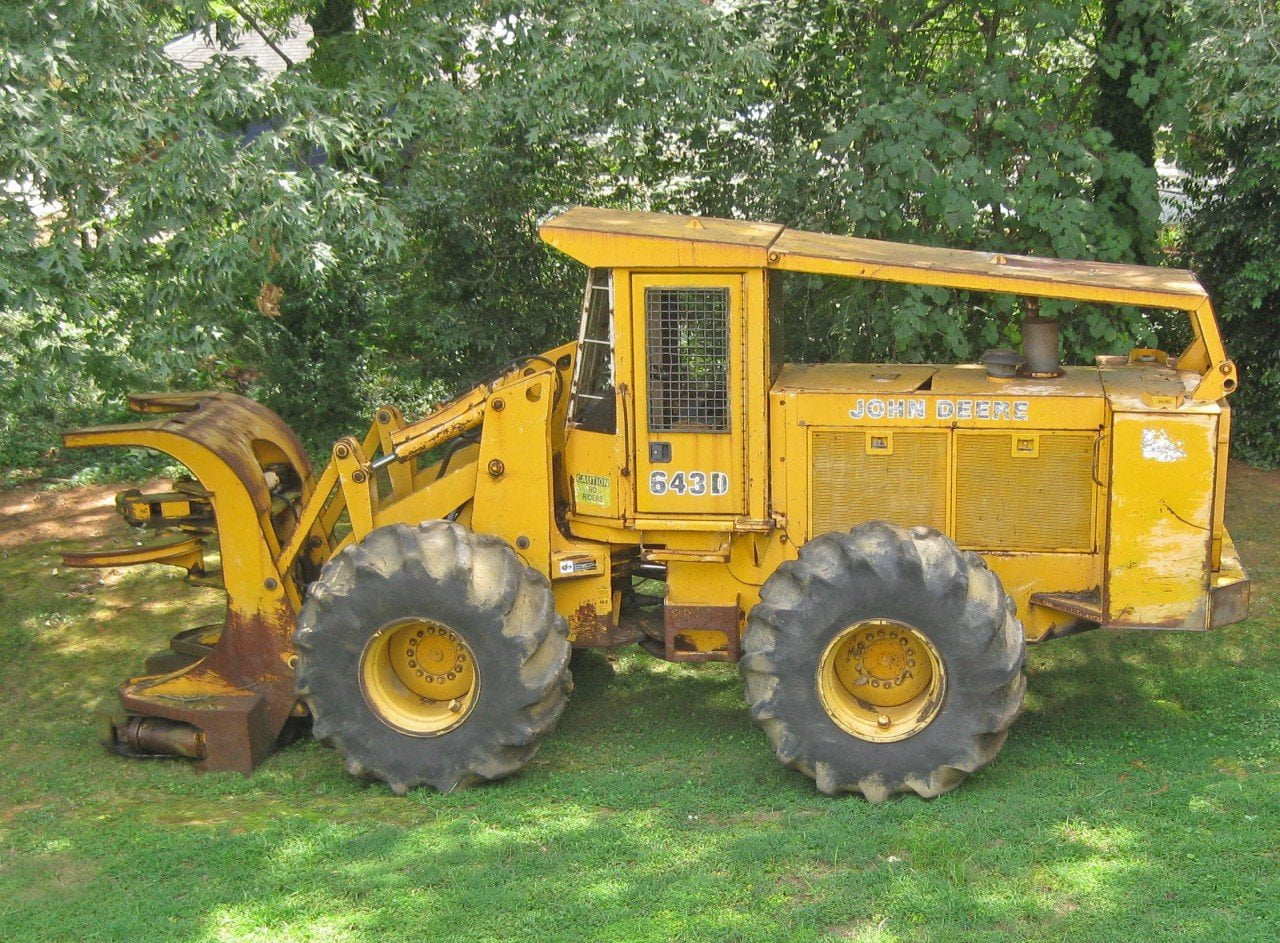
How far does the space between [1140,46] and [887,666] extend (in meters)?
5.16

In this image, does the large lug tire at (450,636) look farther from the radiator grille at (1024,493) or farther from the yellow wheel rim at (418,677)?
the radiator grille at (1024,493)

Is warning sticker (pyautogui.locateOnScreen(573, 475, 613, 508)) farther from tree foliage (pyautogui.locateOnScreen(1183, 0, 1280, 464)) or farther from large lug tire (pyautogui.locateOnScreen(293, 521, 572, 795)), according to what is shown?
tree foliage (pyautogui.locateOnScreen(1183, 0, 1280, 464))

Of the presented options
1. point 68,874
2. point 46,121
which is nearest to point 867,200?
point 46,121

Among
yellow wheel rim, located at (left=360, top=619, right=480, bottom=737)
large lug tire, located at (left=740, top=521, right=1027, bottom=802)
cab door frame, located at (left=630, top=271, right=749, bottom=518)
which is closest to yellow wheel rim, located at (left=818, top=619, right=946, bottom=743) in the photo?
large lug tire, located at (left=740, top=521, right=1027, bottom=802)

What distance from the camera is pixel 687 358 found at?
6.54 metres

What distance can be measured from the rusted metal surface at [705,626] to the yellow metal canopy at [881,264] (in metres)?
1.70

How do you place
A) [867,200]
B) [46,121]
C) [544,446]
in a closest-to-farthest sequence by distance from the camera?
1. [46,121]
2. [544,446]
3. [867,200]

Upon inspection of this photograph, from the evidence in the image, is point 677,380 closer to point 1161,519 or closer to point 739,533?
point 739,533

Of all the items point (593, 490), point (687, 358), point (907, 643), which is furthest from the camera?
point (593, 490)

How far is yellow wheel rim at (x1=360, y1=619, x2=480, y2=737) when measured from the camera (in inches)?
258

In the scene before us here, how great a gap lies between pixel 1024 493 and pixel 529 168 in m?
6.17

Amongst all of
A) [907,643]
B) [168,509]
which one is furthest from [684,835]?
[168,509]

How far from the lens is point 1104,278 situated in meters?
6.42

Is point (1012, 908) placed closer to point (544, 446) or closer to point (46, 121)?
point (544, 446)
